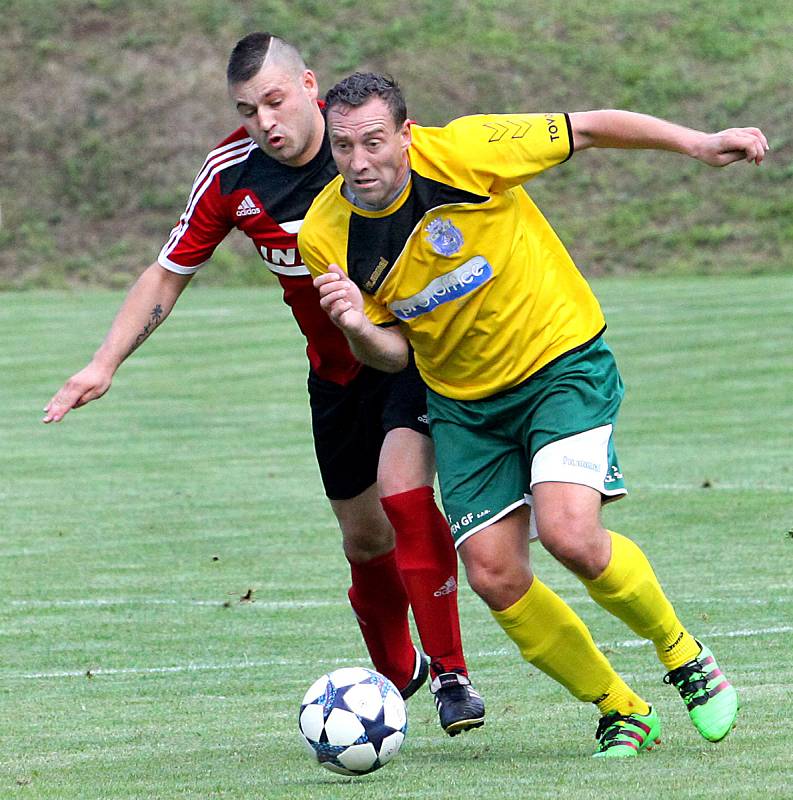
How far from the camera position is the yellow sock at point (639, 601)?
17.8ft

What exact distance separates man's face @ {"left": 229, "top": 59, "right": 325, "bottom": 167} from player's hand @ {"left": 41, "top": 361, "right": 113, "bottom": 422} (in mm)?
969

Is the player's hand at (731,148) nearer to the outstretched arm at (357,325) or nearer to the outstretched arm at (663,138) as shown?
the outstretched arm at (663,138)

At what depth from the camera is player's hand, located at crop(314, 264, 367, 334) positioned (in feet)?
17.6

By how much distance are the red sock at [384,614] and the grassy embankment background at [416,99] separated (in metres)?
25.9

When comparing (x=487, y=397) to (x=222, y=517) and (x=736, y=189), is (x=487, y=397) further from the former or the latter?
(x=736, y=189)

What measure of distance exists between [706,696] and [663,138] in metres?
1.72

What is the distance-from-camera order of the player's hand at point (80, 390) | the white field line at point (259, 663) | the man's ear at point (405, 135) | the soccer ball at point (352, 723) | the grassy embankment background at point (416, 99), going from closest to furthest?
1. the soccer ball at point (352, 723)
2. the man's ear at point (405, 135)
3. the player's hand at point (80, 390)
4. the white field line at point (259, 663)
5. the grassy embankment background at point (416, 99)

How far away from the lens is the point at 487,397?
222 inches

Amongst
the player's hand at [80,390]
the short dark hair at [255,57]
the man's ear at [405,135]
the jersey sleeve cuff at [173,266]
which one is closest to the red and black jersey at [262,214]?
the jersey sleeve cuff at [173,266]

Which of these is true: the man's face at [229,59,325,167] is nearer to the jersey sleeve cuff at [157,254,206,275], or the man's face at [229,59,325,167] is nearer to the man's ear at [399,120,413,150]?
the jersey sleeve cuff at [157,254,206,275]

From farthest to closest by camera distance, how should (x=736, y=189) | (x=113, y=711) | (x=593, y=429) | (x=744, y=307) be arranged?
(x=736, y=189) < (x=744, y=307) < (x=113, y=711) < (x=593, y=429)

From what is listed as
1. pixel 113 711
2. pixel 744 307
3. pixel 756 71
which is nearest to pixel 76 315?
pixel 744 307

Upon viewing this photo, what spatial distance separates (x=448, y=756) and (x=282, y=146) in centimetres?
213

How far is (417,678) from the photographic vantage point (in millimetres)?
6922
